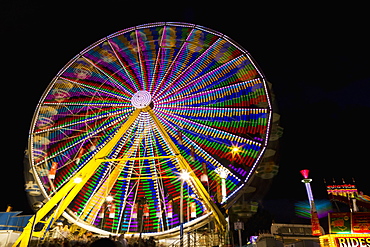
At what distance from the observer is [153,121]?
16.7 meters

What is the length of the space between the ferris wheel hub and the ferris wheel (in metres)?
0.07

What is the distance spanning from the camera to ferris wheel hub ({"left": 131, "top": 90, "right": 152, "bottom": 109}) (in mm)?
15267

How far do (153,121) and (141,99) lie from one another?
175 cm

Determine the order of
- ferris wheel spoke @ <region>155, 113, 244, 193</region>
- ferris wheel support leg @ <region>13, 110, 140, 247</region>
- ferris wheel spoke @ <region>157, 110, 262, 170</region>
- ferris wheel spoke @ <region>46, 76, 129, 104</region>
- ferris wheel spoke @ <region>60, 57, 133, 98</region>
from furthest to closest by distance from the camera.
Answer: ferris wheel spoke @ <region>46, 76, 129, 104</region>
ferris wheel spoke @ <region>60, 57, 133, 98</region>
ferris wheel spoke @ <region>155, 113, 244, 193</region>
ferris wheel spoke @ <region>157, 110, 262, 170</region>
ferris wheel support leg @ <region>13, 110, 140, 247</region>

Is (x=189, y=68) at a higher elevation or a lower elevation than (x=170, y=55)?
lower

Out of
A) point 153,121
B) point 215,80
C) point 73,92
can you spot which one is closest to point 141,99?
point 153,121

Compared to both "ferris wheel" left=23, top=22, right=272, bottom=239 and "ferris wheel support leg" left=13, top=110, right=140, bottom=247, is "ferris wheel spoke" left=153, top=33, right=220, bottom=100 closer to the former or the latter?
A: "ferris wheel" left=23, top=22, right=272, bottom=239

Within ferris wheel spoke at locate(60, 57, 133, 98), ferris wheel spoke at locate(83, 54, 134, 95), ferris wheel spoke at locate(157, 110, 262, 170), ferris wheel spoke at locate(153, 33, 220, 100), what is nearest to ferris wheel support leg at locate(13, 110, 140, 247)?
ferris wheel spoke at locate(83, 54, 134, 95)

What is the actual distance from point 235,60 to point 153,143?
23.7 ft

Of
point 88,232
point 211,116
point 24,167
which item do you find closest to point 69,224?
point 88,232

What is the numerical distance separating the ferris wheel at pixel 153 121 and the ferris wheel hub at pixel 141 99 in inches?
2.9

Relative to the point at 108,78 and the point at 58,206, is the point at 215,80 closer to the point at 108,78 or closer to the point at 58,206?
the point at 108,78

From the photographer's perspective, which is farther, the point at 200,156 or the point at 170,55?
the point at 170,55

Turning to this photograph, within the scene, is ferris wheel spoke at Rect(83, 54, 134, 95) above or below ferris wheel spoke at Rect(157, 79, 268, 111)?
above
